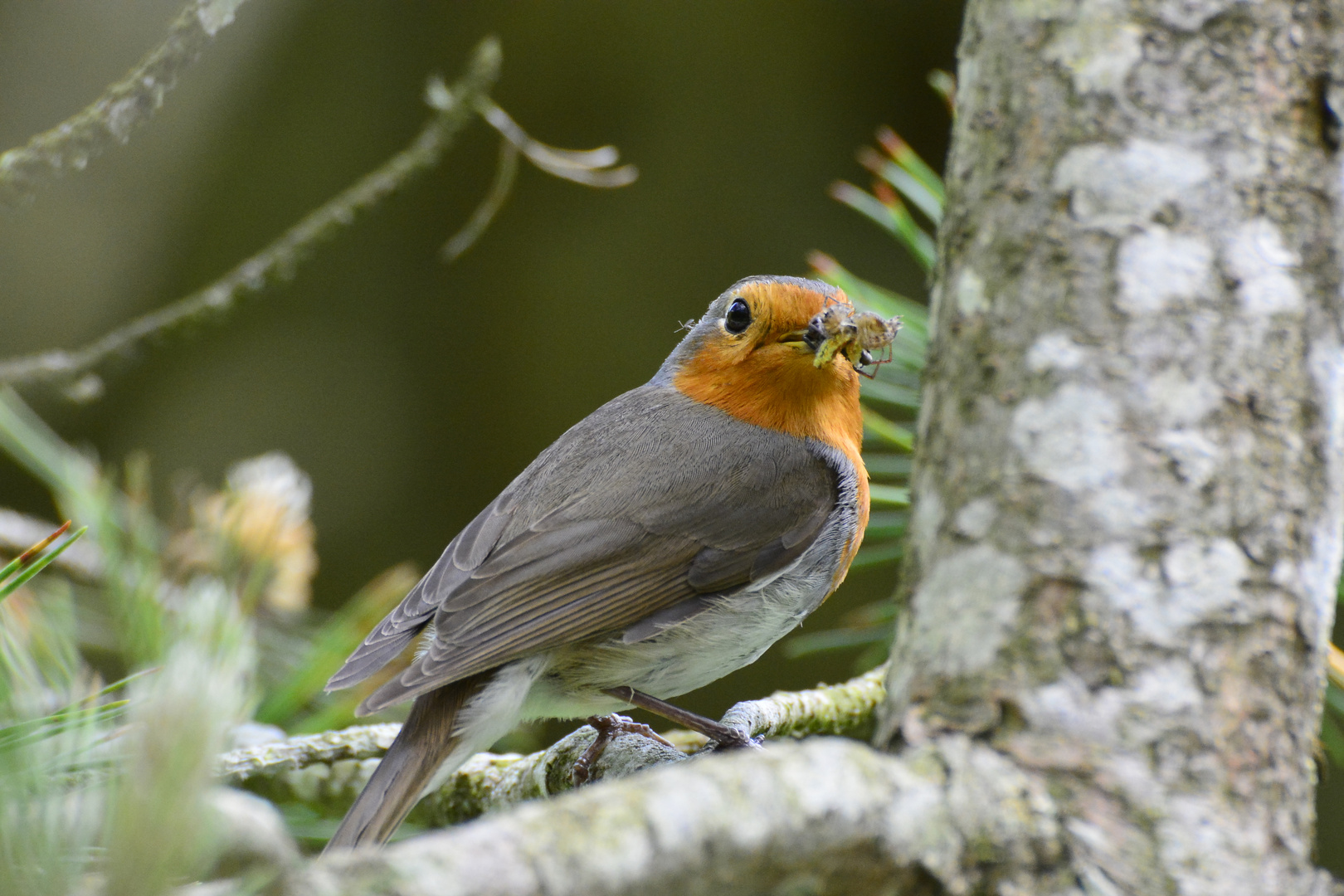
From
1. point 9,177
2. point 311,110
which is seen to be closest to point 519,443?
point 311,110

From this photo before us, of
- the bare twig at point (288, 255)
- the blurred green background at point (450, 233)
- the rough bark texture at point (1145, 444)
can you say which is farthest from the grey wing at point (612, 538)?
the blurred green background at point (450, 233)

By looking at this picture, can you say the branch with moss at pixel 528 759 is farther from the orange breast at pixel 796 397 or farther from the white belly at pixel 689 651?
the orange breast at pixel 796 397

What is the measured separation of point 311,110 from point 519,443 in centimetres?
197

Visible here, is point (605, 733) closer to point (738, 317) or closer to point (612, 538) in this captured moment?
point (612, 538)

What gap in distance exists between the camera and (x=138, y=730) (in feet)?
2.43

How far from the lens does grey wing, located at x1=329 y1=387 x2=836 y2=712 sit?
7.65 ft

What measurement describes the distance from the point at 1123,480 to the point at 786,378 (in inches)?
60.8

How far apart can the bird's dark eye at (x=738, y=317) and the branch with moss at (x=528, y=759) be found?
86cm

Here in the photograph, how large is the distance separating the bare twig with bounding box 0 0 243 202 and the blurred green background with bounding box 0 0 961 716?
434 cm

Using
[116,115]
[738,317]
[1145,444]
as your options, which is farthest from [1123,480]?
[738,317]

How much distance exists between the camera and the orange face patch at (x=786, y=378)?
2.66 meters

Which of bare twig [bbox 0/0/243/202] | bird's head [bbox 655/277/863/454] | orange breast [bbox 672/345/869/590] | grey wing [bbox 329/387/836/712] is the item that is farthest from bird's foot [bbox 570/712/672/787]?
bare twig [bbox 0/0/243/202]

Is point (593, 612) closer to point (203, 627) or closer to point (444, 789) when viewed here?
point (444, 789)

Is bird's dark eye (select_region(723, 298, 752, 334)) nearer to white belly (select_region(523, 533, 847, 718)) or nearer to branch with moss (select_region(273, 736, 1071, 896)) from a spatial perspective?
white belly (select_region(523, 533, 847, 718))
